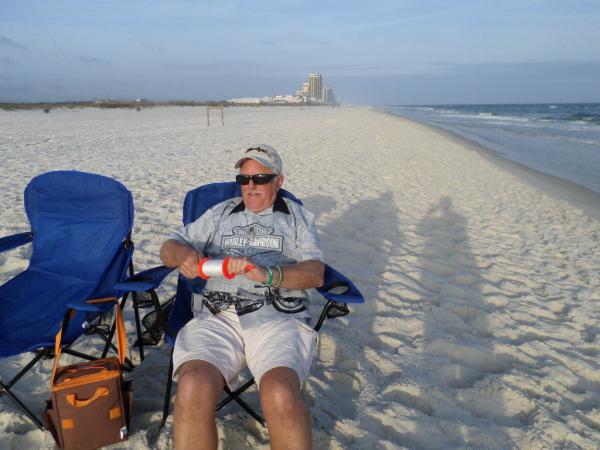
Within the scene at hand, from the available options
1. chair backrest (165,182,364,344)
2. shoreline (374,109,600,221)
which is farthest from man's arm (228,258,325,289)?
shoreline (374,109,600,221)

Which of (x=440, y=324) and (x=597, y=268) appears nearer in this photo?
(x=440, y=324)

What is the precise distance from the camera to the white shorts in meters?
1.94

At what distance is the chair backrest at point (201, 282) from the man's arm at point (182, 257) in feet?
0.79

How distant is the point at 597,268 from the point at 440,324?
91.1 inches

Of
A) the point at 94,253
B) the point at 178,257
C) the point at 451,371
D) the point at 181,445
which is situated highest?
the point at 178,257

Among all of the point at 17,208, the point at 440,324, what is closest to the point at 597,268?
the point at 440,324

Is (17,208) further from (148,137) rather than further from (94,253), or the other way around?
(148,137)

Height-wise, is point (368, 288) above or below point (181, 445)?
below

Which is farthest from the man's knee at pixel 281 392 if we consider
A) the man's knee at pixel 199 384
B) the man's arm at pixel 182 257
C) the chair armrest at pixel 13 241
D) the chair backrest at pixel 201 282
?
the chair armrest at pixel 13 241

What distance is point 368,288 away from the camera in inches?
146

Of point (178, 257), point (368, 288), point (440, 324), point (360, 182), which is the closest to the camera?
point (178, 257)

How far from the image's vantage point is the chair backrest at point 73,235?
8.82 ft

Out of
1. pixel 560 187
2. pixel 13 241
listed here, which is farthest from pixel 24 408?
pixel 560 187

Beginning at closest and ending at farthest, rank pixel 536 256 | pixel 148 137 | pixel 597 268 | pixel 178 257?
pixel 178 257
pixel 597 268
pixel 536 256
pixel 148 137
